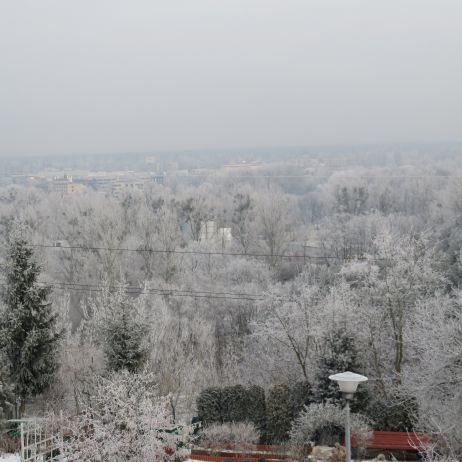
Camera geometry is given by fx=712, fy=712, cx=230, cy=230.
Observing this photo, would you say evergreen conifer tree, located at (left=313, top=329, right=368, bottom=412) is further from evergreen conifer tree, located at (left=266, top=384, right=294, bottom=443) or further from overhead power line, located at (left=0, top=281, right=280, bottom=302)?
overhead power line, located at (left=0, top=281, right=280, bottom=302)

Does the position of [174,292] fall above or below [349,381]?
below

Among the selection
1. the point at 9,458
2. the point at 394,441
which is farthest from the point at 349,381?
the point at 9,458

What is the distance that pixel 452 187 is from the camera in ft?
192

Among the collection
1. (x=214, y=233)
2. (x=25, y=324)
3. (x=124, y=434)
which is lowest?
(x=214, y=233)

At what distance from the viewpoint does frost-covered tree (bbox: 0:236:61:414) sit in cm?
1698

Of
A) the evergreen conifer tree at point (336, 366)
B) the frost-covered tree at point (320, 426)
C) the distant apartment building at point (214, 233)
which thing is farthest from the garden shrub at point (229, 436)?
the distant apartment building at point (214, 233)

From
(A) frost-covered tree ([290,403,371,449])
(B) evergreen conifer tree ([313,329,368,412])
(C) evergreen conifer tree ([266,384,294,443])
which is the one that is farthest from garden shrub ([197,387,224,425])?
(B) evergreen conifer tree ([313,329,368,412])

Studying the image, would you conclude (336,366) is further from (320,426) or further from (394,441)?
(394,441)

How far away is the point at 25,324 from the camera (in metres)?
17.2

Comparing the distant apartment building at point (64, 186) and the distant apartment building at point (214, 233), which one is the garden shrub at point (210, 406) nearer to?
the distant apartment building at point (214, 233)

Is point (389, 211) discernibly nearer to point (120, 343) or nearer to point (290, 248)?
point (290, 248)

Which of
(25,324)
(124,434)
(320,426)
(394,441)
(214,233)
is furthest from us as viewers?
(214,233)

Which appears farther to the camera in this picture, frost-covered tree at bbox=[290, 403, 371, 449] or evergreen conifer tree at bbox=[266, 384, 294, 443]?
evergreen conifer tree at bbox=[266, 384, 294, 443]

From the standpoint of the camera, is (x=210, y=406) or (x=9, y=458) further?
(x=210, y=406)
